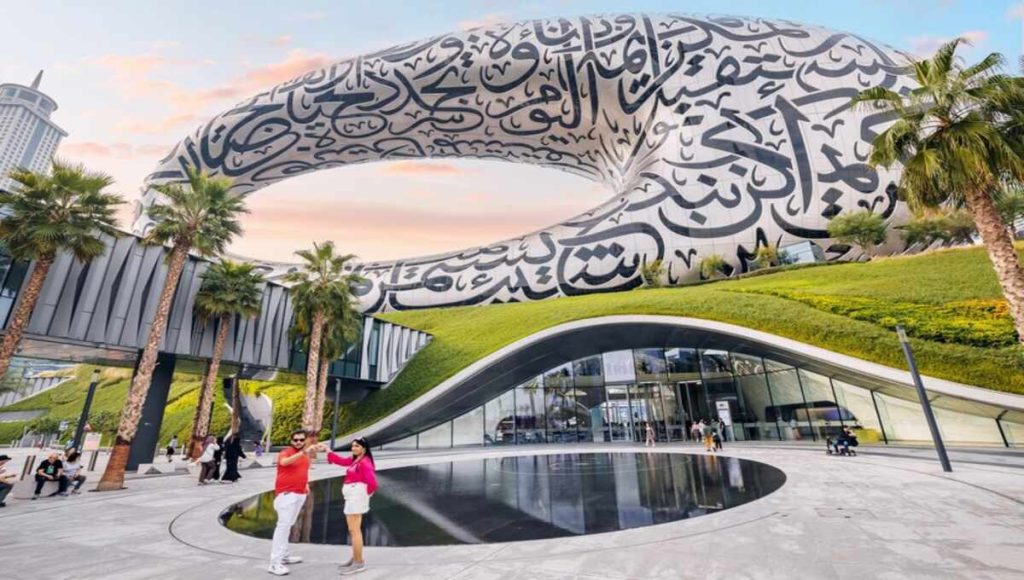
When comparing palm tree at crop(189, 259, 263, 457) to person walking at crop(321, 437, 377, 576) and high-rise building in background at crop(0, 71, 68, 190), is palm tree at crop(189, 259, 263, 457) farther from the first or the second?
high-rise building in background at crop(0, 71, 68, 190)

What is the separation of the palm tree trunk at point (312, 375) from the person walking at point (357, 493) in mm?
16927

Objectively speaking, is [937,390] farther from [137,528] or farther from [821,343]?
[137,528]

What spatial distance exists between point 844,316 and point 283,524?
20881 millimetres

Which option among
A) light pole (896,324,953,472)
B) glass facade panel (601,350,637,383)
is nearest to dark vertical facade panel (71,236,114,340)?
glass facade panel (601,350,637,383)

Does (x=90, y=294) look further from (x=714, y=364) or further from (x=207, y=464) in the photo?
(x=714, y=364)

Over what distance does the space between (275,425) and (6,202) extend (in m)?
22.1

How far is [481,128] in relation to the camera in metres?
41.5

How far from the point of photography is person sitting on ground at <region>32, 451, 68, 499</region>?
11.3 m

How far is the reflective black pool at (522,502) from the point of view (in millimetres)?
6648

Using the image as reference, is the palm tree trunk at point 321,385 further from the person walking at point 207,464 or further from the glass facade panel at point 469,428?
the glass facade panel at point 469,428

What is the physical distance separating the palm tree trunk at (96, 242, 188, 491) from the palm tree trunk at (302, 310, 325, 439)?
655cm

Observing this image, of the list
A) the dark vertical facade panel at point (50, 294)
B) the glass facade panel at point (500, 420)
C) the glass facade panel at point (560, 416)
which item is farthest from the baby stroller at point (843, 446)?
the dark vertical facade panel at point (50, 294)

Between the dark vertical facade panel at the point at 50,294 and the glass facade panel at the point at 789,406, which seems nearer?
the dark vertical facade panel at the point at 50,294

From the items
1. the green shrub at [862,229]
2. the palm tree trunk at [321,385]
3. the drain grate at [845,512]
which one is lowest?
the drain grate at [845,512]
